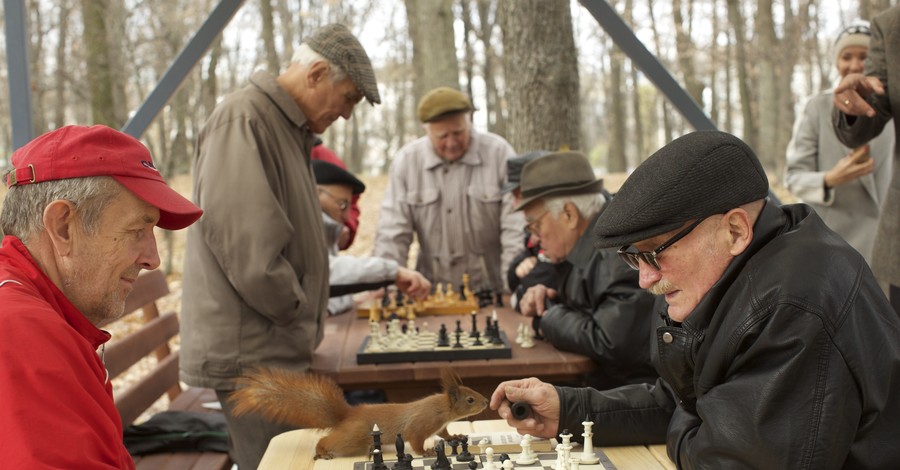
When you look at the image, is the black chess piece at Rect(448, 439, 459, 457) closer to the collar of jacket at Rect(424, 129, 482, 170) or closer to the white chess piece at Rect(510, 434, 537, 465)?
the white chess piece at Rect(510, 434, 537, 465)

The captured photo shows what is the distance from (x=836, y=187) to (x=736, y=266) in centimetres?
336

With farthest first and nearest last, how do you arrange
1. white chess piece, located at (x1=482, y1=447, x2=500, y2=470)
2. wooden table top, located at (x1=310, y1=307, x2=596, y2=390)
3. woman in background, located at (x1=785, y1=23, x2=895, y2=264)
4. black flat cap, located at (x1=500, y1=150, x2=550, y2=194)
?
black flat cap, located at (x1=500, y1=150, x2=550, y2=194) → woman in background, located at (x1=785, y1=23, x2=895, y2=264) → wooden table top, located at (x1=310, y1=307, x2=596, y2=390) → white chess piece, located at (x1=482, y1=447, x2=500, y2=470)

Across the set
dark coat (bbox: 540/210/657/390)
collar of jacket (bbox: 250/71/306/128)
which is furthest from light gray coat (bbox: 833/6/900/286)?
collar of jacket (bbox: 250/71/306/128)

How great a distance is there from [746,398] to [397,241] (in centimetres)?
420

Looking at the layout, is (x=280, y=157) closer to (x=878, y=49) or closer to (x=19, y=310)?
(x=19, y=310)

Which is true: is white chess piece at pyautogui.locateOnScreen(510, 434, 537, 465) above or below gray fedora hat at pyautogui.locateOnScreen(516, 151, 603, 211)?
below

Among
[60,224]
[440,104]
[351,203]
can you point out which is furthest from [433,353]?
[351,203]

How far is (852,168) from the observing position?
4.57m

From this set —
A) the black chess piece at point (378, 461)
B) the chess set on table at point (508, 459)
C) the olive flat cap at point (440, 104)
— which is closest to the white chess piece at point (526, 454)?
the chess set on table at point (508, 459)

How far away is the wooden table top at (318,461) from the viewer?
2.32 metres

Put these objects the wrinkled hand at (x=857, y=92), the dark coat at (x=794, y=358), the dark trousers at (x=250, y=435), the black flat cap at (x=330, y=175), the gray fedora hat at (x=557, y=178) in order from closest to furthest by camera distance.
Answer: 1. the dark coat at (x=794, y=358)
2. the wrinkled hand at (x=857, y=92)
3. the dark trousers at (x=250, y=435)
4. the gray fedora hat at (x=557, y=178)
5. the black flat cap at (x=330, y=175)

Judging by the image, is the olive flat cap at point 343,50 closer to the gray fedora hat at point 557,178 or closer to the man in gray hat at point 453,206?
the gray fedora hat at point 557,178

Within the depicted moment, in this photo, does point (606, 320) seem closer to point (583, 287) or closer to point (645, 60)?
point (583, 287)

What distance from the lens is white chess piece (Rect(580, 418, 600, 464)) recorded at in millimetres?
2283
